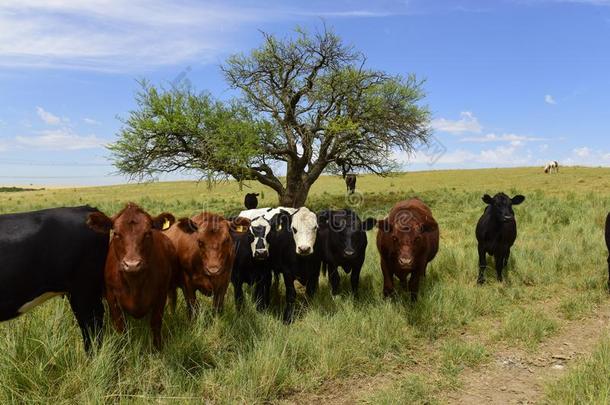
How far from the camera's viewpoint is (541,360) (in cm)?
502

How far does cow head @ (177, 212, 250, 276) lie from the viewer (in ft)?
→ 17.2

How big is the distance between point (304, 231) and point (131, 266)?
2.78 metres

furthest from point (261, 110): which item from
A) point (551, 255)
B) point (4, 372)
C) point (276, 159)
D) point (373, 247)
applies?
point (4, 372)

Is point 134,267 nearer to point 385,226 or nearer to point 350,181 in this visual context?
point 385,226

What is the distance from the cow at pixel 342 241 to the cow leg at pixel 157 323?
2.67 metres

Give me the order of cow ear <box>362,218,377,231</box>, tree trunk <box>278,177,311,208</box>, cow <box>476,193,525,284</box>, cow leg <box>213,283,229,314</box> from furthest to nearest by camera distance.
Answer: tree trunk <box>278,177,311,208</box>
cow <box>476,193,525,284</box>
cow ear <box>362,218,377,231</box>
cow leg <box>213,283,229,314</box>

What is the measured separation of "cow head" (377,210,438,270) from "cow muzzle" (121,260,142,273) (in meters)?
3.34

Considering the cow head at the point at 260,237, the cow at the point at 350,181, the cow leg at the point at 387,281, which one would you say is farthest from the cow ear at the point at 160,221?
the cow at the point at 350,181

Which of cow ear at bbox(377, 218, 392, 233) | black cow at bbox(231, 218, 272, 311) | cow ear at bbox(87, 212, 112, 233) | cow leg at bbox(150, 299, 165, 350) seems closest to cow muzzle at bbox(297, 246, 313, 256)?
black cow at bbox(231, 218, 272, 311)

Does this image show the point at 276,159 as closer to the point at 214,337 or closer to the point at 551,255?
the point at 551,255

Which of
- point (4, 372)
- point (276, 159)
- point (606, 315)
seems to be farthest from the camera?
point (276, 159)

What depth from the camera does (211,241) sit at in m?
5.34

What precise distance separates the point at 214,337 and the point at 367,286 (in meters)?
3.31

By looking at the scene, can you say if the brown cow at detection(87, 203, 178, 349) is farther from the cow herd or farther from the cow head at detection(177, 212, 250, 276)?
the cow head at detection(177, 212, 250, 276)
